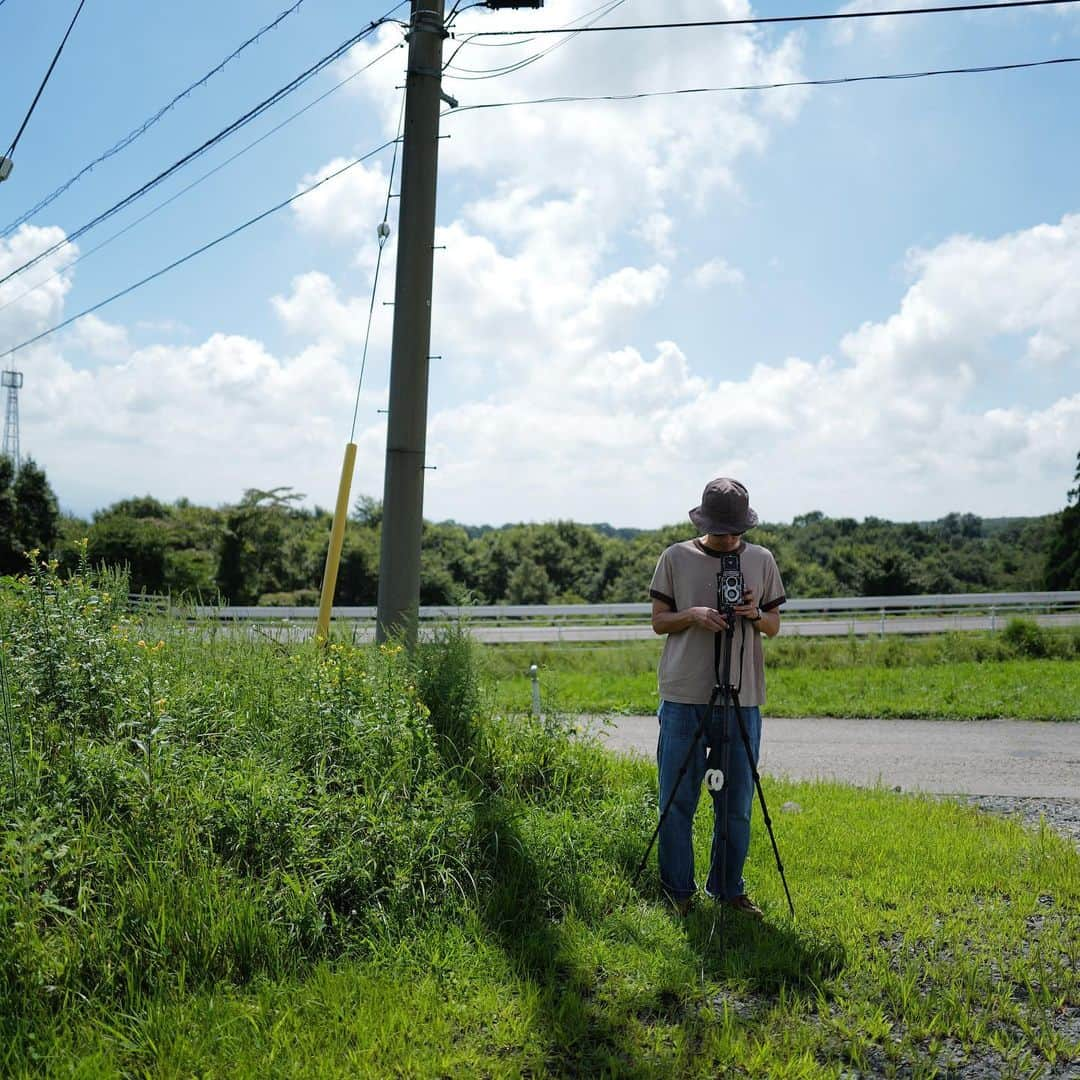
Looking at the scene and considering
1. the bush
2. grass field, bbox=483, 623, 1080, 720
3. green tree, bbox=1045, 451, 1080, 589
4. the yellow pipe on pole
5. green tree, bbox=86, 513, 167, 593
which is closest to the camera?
the yellow pipe on pole

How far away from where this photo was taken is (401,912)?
441cm

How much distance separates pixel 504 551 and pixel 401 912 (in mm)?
69312

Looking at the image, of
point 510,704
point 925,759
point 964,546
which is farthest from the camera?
point 964,546

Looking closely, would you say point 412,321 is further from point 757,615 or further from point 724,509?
point 757,615

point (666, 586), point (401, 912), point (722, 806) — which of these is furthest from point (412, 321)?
point (401, 912)

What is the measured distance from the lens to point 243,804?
449cm

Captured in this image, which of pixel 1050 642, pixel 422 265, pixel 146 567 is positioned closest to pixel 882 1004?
pixel 422 265

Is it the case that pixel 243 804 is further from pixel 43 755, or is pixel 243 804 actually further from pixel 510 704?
pixel 510 704

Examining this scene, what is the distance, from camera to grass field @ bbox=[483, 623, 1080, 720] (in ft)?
42.6

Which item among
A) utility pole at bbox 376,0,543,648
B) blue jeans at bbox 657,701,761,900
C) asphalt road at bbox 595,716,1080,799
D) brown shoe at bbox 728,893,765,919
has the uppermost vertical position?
utility pole at bbox 376,0,543,648

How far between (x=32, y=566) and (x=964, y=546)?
77420mm

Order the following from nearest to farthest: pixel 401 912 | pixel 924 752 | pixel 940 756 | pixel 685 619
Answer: pixel 401 912, pixel 685 619, pixel 940 756, pixel 924 752

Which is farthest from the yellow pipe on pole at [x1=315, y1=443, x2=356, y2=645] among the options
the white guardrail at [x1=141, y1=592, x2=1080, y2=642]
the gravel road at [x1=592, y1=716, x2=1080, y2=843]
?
the white guardrail at [x1=141, y1=592, x2=1080, y2=642]

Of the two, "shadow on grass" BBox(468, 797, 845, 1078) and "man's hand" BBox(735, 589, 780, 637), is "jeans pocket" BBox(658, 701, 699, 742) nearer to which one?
"man's hand" BBox(735, 589, 780, 637)
